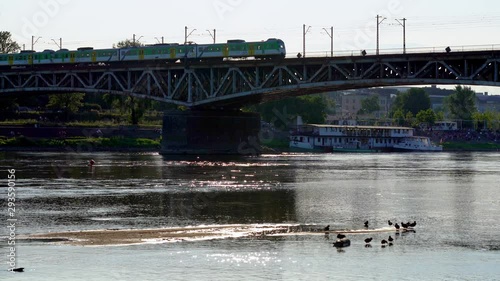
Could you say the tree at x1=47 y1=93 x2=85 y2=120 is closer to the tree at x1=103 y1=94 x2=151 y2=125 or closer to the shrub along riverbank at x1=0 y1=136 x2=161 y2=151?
the tree at x1=103 y1=94 x2=151 y2=125

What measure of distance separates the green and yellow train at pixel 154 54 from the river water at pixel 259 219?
67.6 ft

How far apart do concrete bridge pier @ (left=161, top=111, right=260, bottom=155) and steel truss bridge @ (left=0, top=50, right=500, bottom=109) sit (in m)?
1.85

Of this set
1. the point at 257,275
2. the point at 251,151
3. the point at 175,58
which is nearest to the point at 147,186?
the point at 257,275

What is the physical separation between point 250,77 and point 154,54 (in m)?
17.0

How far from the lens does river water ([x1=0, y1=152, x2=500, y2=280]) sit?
43.6 metres

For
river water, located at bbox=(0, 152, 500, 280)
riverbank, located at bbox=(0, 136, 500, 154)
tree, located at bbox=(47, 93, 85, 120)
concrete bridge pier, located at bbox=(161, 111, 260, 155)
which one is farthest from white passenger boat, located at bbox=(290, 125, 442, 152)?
river water, located at bbox=(0, 152, 500, 280)

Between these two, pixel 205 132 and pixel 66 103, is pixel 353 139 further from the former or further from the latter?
pixel 205 132

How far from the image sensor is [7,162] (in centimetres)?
11431

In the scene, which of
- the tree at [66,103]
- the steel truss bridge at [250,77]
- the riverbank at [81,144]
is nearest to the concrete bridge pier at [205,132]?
the steel truss bridge at [250,77]

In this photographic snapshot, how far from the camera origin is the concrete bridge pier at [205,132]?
5305 inches

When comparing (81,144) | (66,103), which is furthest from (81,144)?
(66,103)

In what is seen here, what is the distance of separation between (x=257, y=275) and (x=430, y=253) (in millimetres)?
10528

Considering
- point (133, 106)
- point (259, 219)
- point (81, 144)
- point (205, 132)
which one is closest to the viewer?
point (259, 219)

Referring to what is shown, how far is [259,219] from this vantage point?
2389 inches
